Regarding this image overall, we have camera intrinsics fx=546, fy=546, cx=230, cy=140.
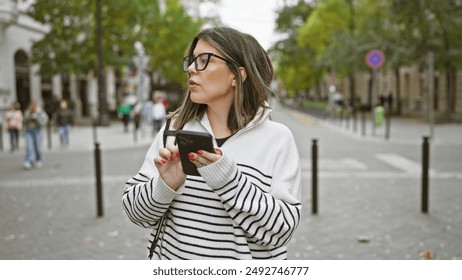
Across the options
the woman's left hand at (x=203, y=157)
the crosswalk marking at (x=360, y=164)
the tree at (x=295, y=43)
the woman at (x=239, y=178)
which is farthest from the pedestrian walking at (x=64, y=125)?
the tree at (x=295, y=43)

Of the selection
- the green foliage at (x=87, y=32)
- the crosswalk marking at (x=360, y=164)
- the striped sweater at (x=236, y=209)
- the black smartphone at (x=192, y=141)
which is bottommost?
the crosswalk marking at (x=360, y=164)

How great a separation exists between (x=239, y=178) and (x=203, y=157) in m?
0.17

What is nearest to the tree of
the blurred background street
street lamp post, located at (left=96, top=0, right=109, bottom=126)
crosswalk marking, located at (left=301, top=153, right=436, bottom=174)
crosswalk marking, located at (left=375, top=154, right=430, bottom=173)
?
the blurred background street

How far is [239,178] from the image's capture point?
182 centimetres

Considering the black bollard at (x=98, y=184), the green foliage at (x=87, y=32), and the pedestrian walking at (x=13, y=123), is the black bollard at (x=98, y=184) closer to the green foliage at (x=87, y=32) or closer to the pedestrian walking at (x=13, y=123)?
the pedestrian walking at (x=13, y=123)

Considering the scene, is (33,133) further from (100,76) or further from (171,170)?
(100,76)

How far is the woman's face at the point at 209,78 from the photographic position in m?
1.91

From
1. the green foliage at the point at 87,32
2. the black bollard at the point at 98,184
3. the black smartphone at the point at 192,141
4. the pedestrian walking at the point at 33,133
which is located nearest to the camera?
the black smartphone at the point at 192,141

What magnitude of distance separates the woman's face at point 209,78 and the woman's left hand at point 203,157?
0.27 meters

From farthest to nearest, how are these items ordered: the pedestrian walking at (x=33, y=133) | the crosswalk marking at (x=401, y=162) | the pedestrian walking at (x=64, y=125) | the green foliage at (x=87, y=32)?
the green foliage at (x=87, y=32) → the pedestrian walking at (x=64, y=125) → the pedestrian walking at (x=33, y=133) → the crosswalk marking at (x=401, y=162)

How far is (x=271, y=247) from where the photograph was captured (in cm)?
199

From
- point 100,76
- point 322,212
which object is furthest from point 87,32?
point 322,212

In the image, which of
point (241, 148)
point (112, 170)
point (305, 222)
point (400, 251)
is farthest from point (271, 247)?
point (112, 170)
